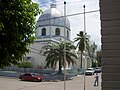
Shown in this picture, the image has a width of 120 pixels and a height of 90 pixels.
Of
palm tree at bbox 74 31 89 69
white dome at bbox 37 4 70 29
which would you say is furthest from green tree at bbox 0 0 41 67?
white dome at bbox 37 4 70 29

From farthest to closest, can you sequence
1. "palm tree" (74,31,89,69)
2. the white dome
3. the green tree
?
the white dome
"palm tree" (74,31,89,69)
the green tree

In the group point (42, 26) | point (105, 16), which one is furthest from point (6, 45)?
point (42, 26)

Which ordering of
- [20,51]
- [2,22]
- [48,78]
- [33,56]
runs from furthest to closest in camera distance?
[33,56] < [48,78] < [20,51] < [2,22]

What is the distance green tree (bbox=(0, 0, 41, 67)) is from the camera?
967 cm

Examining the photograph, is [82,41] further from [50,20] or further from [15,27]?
[15,27]

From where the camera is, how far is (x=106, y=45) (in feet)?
19.2

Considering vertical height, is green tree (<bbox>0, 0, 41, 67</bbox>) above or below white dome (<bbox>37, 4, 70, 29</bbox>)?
below

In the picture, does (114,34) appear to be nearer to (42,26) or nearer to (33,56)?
(33,56)

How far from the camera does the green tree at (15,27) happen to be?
31.7 ft

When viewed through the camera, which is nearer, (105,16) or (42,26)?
(105,16)

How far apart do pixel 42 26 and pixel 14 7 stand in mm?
69672

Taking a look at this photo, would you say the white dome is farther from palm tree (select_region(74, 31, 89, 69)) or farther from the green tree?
the green tree

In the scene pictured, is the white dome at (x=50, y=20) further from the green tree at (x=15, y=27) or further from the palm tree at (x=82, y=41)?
the green tree at (x=15, y=27)

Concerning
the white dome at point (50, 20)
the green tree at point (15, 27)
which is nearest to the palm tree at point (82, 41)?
the white dome at point (50, 20)
